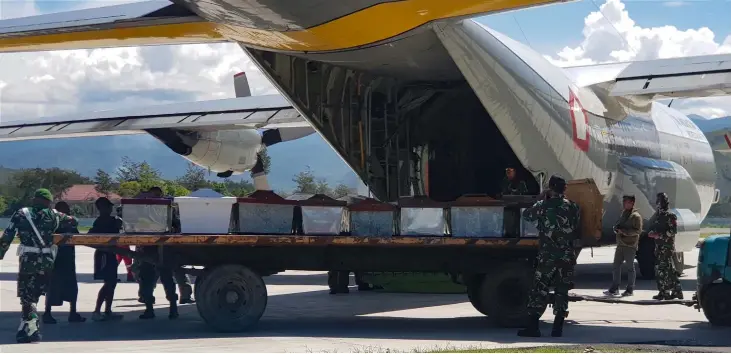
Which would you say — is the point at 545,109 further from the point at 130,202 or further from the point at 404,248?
the point at 130,202

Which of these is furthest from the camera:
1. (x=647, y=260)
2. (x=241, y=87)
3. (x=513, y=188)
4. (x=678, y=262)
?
(x=241, y=87)

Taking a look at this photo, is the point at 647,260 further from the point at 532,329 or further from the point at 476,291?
the point at 532,329

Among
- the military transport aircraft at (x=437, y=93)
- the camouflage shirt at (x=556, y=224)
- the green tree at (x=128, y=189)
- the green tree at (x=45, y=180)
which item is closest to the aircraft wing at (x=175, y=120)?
the military transport aircraft at (x=437, y=93)

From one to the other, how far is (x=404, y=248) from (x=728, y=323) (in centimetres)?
395

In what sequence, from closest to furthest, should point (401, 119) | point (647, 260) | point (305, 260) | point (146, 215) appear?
point (146, 215) < point (305, 260) < point (401, 119) < point (647, 260)

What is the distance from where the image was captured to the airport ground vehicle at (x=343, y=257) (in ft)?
34.4

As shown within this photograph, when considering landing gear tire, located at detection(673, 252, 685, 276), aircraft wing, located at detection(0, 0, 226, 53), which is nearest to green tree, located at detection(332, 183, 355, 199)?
aircraft wing, located at detection(0, 0, 226, 53)

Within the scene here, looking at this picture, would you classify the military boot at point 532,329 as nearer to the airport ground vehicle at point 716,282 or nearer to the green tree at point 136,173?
the airport ground vehicle at point 716,282

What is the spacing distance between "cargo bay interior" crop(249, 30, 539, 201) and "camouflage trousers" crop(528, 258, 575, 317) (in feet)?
10.9

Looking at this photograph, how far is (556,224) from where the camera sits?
10.0 metres

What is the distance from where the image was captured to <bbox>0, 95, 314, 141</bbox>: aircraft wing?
18.4 meters

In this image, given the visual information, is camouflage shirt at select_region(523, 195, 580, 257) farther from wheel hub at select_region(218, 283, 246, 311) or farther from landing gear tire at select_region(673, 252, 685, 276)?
landing gear tire at select_region(673, 252, 685, 276)

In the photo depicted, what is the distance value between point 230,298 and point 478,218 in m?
2.96

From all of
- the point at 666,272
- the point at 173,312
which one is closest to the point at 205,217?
the point at 173,312
